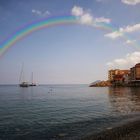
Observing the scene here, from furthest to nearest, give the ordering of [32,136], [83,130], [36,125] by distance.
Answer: [36,125]
[83,130]
[32,136]

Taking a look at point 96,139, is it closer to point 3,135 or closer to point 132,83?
point 3,135

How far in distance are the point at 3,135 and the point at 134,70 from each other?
519 ft

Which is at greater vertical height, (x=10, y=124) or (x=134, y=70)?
(x=134, y=70)

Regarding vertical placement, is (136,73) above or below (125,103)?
above

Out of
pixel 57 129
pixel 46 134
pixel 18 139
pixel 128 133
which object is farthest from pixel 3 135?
pixel 128 133

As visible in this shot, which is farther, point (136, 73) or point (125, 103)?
point (136, 73)

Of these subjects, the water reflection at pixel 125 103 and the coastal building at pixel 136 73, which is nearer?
the water reflection at pixel 125 103

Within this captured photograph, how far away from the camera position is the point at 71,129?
19453 millimetres

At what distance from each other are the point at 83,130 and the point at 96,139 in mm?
4094

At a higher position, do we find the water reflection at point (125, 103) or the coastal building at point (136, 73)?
the coastal building at point (136, 73)

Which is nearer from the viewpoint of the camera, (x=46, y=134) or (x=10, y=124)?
(x=46, y=134)

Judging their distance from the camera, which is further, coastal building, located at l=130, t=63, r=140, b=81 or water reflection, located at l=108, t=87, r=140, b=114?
coastal building, located at l=130, t=63, r=140, b=81

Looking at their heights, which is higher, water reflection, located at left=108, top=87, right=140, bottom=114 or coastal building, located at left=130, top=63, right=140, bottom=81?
coastal building, located at left=130, top=63, right=140, bottom=81

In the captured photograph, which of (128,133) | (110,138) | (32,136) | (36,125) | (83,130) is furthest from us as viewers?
(36,125)
